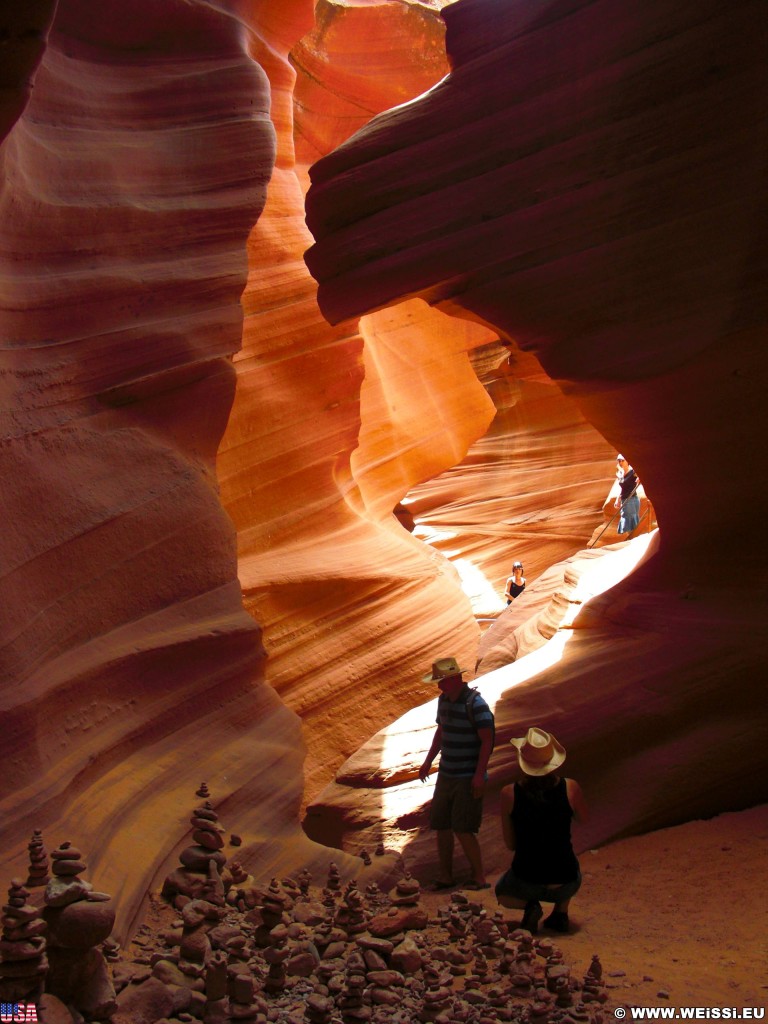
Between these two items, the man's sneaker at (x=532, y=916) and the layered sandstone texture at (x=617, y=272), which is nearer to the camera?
the man's sneaker at (x=532, y=916)

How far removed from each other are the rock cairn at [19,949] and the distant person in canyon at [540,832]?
6.63ft

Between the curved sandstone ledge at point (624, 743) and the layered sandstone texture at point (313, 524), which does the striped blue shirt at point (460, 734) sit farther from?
the layered sandstone texture at point (313, 524)

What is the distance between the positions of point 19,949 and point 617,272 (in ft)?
14.8

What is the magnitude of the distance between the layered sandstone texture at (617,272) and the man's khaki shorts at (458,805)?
2.11ft

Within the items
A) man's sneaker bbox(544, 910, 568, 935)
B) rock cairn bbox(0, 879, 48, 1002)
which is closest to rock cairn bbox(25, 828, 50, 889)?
rock cairn bbox(0, 879, 48, 1002)

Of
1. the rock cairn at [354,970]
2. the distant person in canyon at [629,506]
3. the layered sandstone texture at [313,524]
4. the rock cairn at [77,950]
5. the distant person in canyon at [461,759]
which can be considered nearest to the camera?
the rock cairn at [77,950]

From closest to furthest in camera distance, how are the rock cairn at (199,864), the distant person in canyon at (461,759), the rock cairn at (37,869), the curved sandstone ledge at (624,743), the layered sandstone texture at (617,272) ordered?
the rock cairn at (37,869) → the rock cairn at (199,864) → the distant person in canyon at (461,759) → the layered sandstone texture at (617,272) → the curved sandstone ledge at (624,743)

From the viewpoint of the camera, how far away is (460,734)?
5043 millimetres

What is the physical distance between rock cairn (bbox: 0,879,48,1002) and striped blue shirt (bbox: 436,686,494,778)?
2.56 m

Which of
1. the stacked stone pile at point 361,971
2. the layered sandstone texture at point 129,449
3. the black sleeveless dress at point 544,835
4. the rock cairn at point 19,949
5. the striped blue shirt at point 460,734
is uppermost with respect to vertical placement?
the layered sandstone texture at point 129,449

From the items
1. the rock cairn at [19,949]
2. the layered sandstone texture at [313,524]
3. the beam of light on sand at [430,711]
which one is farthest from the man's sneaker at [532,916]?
the layered sandstone texture at [313,524]

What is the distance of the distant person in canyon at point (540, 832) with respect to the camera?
4.22m

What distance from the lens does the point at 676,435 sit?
246 inches

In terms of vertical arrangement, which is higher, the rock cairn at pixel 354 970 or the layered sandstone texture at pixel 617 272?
the layered sandstone texture at pixel 617 272
